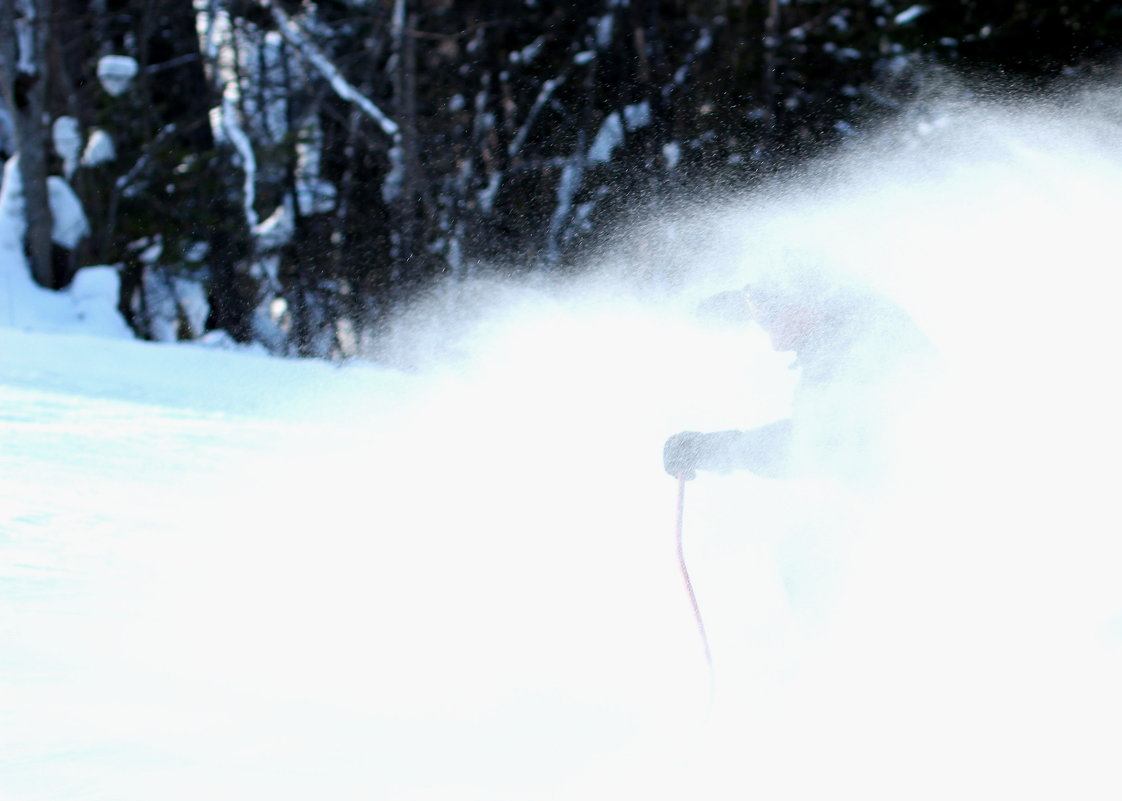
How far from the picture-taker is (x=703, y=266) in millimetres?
8414

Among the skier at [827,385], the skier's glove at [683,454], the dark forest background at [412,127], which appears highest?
the skier at [827,385]

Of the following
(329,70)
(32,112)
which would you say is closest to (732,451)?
(329,70)

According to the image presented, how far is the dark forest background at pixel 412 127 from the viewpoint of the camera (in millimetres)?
13438

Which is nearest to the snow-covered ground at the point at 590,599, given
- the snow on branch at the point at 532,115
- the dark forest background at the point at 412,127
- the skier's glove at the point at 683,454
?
the skier's glove at the point at 683,454

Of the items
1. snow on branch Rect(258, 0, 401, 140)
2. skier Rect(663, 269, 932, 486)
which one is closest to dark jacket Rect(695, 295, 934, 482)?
skier Rect(663, 269, 932, 486)

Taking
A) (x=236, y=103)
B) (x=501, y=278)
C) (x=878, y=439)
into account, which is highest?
(x=878, y=439)

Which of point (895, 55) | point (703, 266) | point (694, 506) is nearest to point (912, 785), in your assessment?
point (694, 506)

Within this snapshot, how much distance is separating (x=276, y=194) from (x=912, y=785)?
12480 millimetres

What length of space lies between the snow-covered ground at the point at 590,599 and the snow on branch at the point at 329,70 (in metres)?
7.56

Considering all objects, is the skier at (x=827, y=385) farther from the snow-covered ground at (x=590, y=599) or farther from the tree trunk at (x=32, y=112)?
the tree trunk at (x=32, y=112)

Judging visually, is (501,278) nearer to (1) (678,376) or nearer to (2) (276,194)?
(2) (276,194)

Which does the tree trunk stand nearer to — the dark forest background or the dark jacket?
the dark forest background

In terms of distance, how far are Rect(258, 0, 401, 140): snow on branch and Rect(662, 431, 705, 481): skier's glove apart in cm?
1031

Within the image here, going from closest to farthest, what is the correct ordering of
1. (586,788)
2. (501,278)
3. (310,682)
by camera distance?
1. (586,788)
2. (310,682)
3. (501,278)
